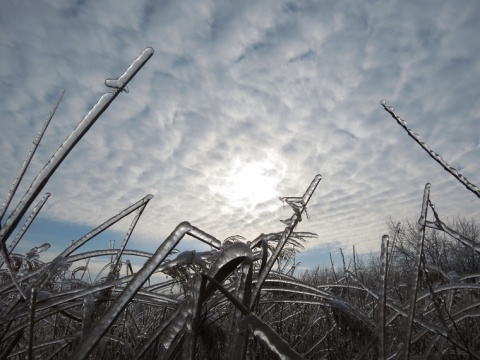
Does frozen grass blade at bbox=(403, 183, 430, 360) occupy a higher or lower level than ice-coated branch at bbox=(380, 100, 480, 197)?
lower

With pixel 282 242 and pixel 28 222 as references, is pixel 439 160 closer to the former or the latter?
pixel 282 242

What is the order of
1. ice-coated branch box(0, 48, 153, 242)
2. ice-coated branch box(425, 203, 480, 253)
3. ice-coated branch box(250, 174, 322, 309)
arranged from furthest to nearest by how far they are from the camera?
ice-coated branch box(425, 203, 480, 253)
ice-coated branch box(250, 174, 322, 309)
ice-coated branch box(0, 48, 153, 242)

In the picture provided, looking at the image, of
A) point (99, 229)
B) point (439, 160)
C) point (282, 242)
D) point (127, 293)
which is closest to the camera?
point (127, 293)

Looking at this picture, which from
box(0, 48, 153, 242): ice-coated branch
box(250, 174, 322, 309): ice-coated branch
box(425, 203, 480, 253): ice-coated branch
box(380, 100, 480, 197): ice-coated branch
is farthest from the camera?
box(425, 203, 480, 253): ice-coated branch

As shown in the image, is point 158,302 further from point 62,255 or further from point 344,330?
point 344,330

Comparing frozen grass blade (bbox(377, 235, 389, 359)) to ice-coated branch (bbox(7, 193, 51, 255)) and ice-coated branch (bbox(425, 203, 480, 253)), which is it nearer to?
ice-coated branch (bbox(425, 203, 480, 253))

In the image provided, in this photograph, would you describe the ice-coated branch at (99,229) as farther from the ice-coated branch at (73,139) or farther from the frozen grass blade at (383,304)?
the frozen grass blade at (383,304)

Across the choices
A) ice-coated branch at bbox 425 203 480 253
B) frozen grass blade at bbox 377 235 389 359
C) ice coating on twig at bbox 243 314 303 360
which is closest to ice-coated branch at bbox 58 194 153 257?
ice coating on twig at bbox 243 314 303 360

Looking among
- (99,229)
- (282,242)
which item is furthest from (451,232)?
(99,229)

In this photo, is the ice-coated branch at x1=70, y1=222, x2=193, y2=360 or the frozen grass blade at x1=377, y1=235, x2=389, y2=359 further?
the frozen grass blade at x1=377, y1=235, x2=389, y2=359

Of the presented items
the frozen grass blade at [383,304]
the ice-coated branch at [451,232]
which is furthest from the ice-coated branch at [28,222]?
the ice-coated branch at [451,232]

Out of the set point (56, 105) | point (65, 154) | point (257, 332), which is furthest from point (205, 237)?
point (56, 105)

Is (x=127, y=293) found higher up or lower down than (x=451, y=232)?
lower down

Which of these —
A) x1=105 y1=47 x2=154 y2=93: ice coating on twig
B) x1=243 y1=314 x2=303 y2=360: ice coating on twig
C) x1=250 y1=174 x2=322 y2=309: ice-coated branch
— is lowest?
x1=243 y1=314 x2=303 y2=360: ice coating on twig
